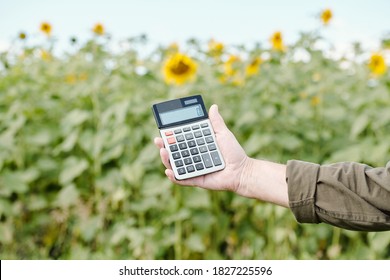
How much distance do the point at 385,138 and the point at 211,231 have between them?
1.97 feet

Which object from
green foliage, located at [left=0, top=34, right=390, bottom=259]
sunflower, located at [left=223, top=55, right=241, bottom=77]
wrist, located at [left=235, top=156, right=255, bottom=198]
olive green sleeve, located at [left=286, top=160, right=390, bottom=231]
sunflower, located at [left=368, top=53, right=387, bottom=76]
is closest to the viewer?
olive green sleeve, located at [left=286, top=160, right=390, bottom=231]

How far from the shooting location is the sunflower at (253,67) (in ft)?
6.58

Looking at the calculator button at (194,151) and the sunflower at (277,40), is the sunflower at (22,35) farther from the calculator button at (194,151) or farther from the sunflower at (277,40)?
the calculator button at (194,151)

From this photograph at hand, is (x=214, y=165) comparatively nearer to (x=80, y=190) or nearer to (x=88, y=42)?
(x=80, y=190)

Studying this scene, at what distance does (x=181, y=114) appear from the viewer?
1143 mm

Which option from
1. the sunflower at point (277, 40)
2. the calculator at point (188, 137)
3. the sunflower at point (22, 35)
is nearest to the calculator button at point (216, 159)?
the calculator at point (188, 137)

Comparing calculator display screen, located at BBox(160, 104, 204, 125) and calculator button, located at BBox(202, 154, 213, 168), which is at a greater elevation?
calculator display screen, located at BBox(160, 104, 204, 125)

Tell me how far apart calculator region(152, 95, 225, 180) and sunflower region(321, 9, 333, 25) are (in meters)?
1.04

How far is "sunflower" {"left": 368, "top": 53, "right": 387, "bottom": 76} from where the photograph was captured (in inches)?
75.3

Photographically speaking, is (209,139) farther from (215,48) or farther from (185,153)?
(215,48)

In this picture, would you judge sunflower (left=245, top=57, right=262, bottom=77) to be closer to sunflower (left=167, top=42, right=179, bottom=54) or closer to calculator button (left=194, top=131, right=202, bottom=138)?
sunflower (left=167, top=42, right=179, bottom=54)

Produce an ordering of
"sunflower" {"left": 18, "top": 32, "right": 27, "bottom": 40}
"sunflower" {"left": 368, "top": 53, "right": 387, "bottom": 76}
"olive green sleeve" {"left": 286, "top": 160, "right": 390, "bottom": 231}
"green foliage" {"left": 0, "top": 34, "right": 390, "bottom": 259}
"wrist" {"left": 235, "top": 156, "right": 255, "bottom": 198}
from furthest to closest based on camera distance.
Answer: "sunflower" {"left": 18, "top": 32, "right": 27, "bottom": 40}
"sunflower" {"left": 368, "top": 53, "right": 387, "bottom": 76}
"green foliage" {"left": 0, "top": 34, "right": 390, "bottom": 259}
"wrist" {"left": 235, "top": 156, "right": 255, "bottom": 198}
"olive green sleeve" {"left": 286, "top": 160, "right": 390, "bottom": 231}

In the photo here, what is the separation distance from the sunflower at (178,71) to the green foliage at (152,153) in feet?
0.13

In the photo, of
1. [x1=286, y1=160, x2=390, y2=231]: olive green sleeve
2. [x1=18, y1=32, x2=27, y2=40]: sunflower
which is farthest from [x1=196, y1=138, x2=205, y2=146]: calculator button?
[x1=18, y1=32, x2=27, y2=40]: sunflower
